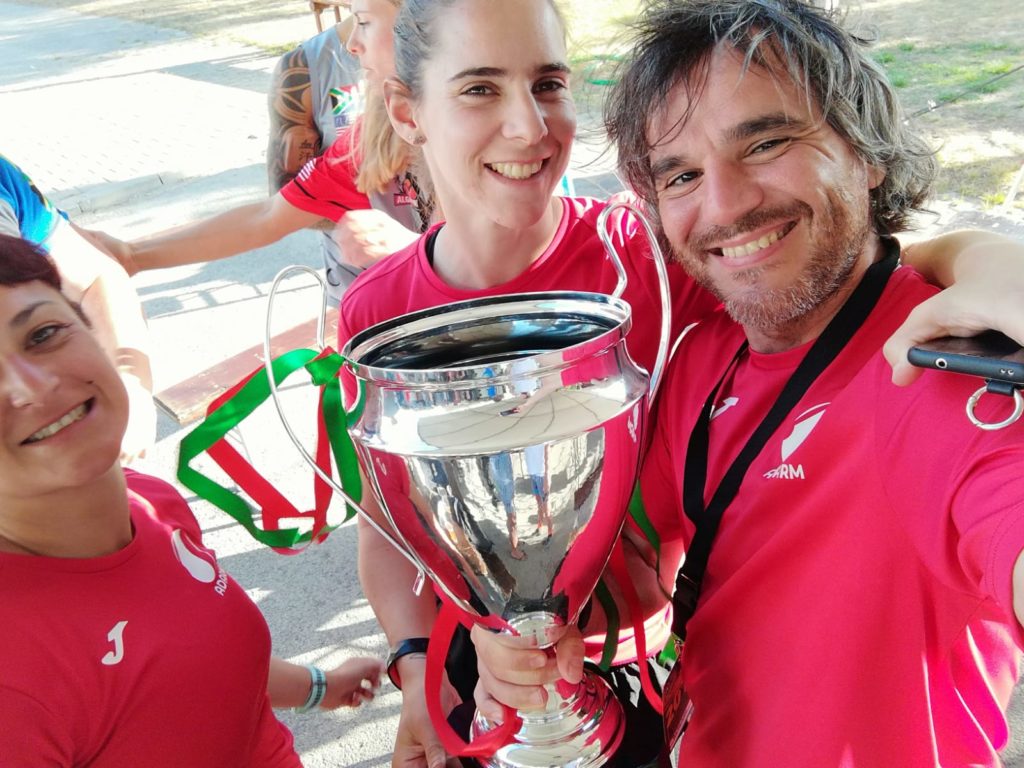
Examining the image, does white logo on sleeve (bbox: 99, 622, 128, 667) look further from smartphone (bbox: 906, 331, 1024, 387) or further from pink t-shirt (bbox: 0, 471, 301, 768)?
smartphone (bbox: 906, 331, 1024, 387)

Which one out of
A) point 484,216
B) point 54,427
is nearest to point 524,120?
point 484,216

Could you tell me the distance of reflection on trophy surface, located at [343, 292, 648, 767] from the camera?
102 centimetres

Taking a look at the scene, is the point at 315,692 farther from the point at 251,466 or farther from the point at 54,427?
the point at 54,427

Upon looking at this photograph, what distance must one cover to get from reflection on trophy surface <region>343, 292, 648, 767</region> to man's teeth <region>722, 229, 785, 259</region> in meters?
0.32

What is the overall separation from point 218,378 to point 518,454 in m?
2.80

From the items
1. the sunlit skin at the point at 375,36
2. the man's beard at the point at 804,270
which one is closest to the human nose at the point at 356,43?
the sunlit skin at the point at 375,36

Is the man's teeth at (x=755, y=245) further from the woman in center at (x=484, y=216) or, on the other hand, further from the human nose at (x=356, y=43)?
the human nose at (x=356, y=43)

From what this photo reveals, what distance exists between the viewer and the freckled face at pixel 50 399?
1.26m

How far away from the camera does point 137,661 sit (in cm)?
131

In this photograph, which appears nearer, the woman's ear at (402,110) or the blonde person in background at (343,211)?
the woman's ear at (402,110)

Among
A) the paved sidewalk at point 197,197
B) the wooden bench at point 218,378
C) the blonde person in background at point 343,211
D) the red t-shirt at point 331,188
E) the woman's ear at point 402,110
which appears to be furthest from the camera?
the wooden bench at point 218,378

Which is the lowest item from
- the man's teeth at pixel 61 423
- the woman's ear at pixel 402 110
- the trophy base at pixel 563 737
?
the trophy base at pixel 563 737

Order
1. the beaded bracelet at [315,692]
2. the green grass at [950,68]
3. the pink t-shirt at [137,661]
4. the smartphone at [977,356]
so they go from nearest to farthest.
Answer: the smartphone at [977,356]
the pink t-shirt at [137,661]
the beaded bracelet at [315,692]
the green grass at [950,68]

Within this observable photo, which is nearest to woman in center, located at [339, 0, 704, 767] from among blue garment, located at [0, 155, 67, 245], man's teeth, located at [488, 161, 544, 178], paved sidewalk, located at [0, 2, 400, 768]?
man's teeth, located at [488, 161, 544, 178]
